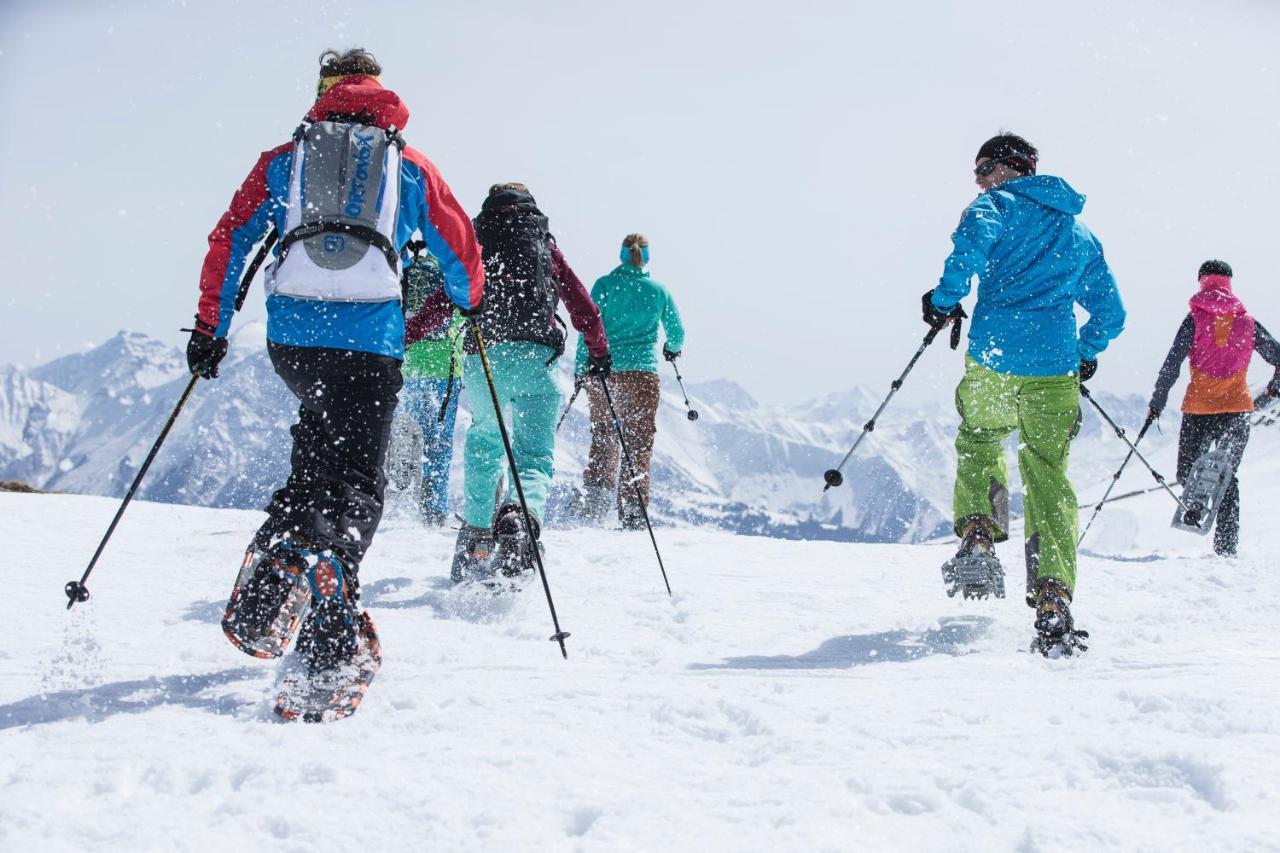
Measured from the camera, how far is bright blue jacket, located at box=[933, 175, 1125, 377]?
4527mm

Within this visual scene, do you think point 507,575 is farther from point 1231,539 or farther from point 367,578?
point 1231,539

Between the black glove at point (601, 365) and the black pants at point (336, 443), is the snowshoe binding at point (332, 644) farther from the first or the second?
the black glove at point (601, 365)

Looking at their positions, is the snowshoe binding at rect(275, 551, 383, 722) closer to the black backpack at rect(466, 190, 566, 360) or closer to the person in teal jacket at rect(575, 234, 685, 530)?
the black backpack at rect(466, 190, 566, 360)

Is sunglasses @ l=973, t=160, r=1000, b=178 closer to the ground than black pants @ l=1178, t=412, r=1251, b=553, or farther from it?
farther from it

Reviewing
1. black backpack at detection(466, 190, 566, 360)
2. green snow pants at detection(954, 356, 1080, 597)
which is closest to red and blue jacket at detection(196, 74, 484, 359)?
black backpack at detection(466, 190, 566, 360)

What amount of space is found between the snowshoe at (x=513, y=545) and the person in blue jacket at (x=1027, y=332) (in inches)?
89.8

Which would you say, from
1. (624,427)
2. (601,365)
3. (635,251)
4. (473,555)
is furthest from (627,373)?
(473,555)

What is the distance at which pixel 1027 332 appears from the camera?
464cm

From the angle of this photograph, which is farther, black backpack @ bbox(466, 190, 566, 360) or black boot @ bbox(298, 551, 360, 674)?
black backpack @ bbox(466, 190, 566, 360)

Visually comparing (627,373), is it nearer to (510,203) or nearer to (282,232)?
(510,203)

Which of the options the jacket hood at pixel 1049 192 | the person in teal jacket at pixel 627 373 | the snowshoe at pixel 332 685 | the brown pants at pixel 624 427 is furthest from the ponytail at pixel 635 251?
the snowshoe at pixel 332 685

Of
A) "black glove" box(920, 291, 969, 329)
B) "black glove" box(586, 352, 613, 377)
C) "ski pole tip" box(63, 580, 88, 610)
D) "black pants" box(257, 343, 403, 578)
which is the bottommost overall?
"ski pole tip" box(63, 580, 88, 610)

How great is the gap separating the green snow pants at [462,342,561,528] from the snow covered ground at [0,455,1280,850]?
2.34ft

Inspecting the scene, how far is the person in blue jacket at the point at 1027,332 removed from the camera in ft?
14.5
